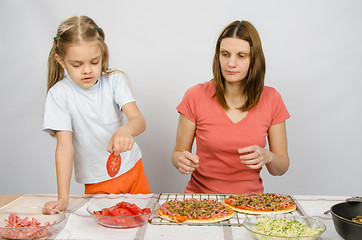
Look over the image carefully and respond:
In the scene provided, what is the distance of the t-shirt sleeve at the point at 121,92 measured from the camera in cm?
193

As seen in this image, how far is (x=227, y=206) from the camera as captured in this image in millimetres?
1521

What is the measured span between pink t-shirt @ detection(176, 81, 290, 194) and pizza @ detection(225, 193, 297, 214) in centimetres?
43

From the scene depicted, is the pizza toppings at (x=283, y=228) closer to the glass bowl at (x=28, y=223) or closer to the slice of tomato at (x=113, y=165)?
the glass bowl at (x=28, y=223)

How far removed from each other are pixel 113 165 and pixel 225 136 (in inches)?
21.2

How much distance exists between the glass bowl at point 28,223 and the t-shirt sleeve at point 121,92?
65cm

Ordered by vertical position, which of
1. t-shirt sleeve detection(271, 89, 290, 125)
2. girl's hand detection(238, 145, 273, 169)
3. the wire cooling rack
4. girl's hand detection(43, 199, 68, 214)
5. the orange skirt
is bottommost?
the orange skirt

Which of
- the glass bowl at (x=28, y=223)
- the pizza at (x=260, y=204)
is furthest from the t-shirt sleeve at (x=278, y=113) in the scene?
the glass bowl at (x=28, y=223)

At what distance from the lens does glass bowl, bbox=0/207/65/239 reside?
1.25m

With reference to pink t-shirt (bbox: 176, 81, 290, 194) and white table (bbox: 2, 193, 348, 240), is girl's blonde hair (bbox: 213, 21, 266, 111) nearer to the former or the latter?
pink t-shirt (bbox: 176, 81, 290, 194)

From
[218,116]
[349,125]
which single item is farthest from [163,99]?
[349,125]

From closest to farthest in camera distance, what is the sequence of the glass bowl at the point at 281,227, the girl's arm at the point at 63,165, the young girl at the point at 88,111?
the glass bowl at the point at 281,227 < the girl's arm at the point at 63,165 < the young girl at the point at 88,111

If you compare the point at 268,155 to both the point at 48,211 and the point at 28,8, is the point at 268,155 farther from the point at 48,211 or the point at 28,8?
the point at 28,8

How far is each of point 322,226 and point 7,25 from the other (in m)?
2.39

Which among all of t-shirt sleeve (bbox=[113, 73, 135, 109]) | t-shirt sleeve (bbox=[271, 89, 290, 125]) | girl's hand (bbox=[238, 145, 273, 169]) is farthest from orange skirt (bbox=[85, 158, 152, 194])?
t-shirt sleeve (bbox=[271, 89, 290, 125])
